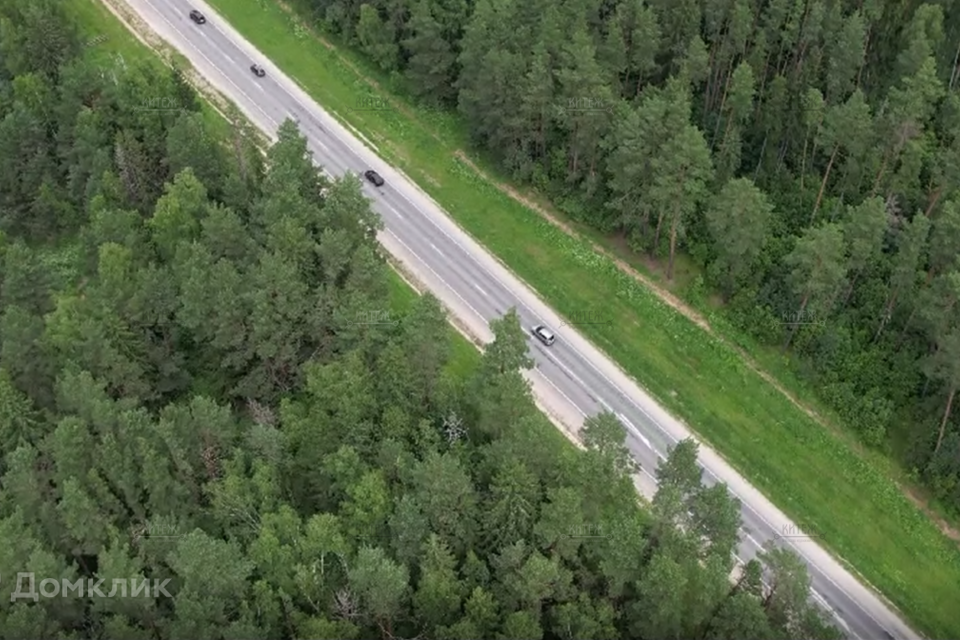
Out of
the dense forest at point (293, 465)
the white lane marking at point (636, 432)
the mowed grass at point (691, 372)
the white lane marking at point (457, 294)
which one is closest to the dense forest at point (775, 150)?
the mowed grass at point (691, 372)

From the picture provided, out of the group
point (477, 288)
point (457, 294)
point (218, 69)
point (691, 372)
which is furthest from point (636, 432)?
point (218, 69)

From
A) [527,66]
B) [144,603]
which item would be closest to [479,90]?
[527,66]

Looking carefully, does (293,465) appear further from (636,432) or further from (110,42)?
(110,42)

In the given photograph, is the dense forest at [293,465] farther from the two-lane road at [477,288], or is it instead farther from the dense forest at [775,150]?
the dense forest at [775,150]

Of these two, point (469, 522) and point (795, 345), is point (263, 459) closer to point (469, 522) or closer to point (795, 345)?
point (469, 522)

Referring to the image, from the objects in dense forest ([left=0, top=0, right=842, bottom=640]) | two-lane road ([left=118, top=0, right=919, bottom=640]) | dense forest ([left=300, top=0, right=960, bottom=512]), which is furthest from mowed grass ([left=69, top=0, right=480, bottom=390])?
dense forest ([left=300, top=0, right=960, bottom=512])
